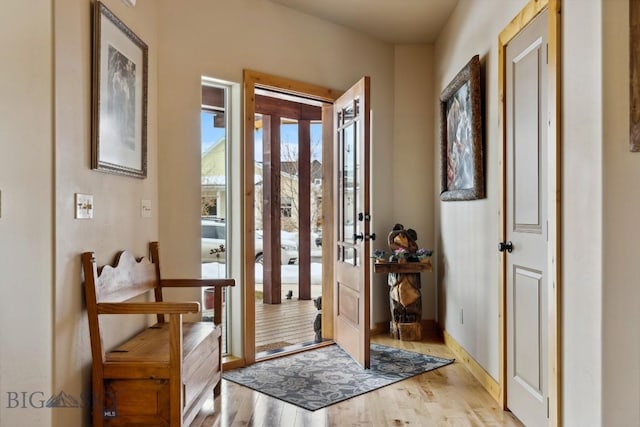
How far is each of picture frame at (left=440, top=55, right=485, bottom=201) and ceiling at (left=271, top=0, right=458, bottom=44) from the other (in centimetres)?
68

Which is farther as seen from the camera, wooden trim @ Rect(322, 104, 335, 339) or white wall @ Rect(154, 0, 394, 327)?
wooden trim @ Rect(322, 104, 335, 339)

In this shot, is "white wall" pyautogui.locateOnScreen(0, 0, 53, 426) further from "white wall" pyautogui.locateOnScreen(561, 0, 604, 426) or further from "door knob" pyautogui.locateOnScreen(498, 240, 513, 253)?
"door knob" pyautogui.locateOnScreen(498, 240, 513, 253)

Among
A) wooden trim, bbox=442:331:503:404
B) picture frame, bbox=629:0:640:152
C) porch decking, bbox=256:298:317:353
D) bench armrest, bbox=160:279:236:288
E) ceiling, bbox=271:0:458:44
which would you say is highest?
ceiling, bbox=271:0:458:44

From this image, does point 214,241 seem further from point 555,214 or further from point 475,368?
point 555,214

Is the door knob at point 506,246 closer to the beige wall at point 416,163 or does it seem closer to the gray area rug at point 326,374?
the gray area rug at point 326,374

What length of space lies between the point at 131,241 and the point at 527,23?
2.45m

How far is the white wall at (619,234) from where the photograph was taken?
1597mm

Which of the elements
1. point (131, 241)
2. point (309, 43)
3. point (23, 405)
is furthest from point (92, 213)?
point (309, 43)

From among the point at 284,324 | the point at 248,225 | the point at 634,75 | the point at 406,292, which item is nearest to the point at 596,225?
the point at 634,75

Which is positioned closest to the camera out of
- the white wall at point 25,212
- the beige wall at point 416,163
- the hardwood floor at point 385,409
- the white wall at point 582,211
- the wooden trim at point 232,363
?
the white wall at point 582,211

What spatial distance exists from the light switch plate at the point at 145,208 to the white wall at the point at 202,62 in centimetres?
18

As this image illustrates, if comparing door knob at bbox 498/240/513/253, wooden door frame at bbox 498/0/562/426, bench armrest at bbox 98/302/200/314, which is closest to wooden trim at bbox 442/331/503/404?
wooden door frame at bbox 498/0/562/426

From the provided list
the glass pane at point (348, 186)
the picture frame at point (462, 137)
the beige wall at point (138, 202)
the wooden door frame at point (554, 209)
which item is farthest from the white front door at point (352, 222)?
the wooden door frame at point (554, 209)

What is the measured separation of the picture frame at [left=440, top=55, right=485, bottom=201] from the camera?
302 cm
